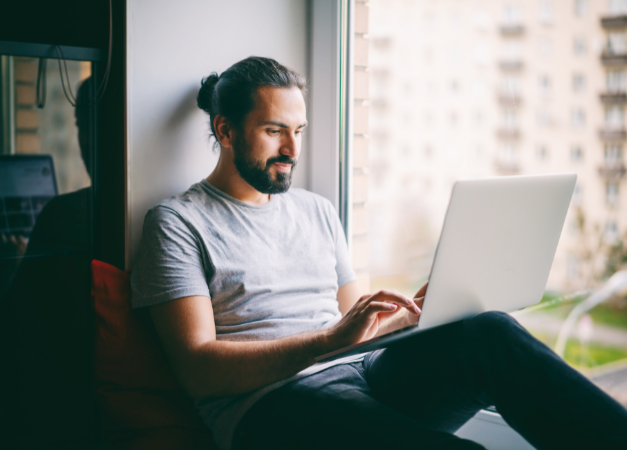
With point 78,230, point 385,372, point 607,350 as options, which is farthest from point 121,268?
point 607,350

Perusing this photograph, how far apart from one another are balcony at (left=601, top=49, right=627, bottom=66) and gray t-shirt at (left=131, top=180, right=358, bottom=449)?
836 millimetres

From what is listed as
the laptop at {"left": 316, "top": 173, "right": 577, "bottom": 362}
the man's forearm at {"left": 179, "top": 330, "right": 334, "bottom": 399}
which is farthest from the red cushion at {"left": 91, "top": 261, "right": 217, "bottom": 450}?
the laptop at {"left": 316, "top": 173, "right": 577, "bottom": 362}

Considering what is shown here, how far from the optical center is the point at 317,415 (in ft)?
3.33

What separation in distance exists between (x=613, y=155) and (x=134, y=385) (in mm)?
1260

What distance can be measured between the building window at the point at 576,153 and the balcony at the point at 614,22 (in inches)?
11.3

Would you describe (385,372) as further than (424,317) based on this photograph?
Yes

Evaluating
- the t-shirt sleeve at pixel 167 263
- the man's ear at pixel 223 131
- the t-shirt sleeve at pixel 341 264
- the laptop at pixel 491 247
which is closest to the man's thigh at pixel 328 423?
the laptop at pixel 491 247

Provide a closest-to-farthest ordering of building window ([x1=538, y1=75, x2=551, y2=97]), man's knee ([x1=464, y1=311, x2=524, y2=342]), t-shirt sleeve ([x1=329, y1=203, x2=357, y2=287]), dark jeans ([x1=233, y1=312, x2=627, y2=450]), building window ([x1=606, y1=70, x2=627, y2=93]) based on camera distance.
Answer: dark jeans ([x1=233, y1=312, x2=627, y2=450])
man's knee ([x1=464, y1=311, x2=524, y2=342])
building window ([x1=606, y1=70, x2=627, y2=93])
building window ([x1=538, y1=75, x2=551, y2=97])
t-shirt sleeve ([x1=329, y1=203, x2=357, y2=287])

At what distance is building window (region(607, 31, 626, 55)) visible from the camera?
3.99 ft

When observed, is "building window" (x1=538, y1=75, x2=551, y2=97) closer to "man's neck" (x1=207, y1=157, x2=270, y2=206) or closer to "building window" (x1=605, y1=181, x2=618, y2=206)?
"building window" (x1=605, y1=181, x2=618, y2=206)

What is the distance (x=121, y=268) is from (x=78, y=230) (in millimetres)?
150

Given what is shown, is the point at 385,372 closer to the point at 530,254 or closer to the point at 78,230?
the point at 530,254

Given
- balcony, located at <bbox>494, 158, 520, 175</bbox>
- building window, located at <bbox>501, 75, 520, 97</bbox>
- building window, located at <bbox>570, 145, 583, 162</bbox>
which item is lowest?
balcony, located at <bbox>494, 158, 520, 175</bbox>

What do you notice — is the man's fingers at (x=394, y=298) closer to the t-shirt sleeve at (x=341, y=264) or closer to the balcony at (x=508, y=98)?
the t-shirt sleeve at (x=341, y=264)
